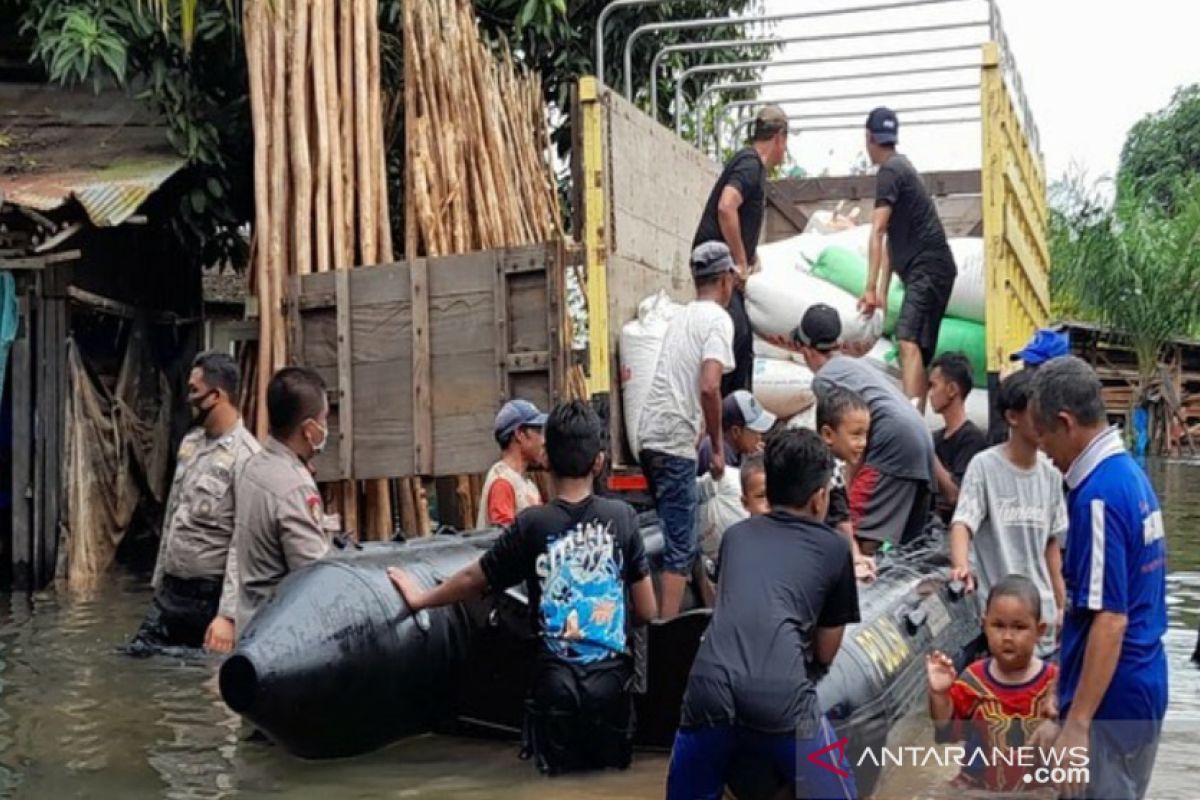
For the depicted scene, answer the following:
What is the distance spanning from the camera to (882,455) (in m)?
6.29

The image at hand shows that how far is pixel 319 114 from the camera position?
30.0 ft

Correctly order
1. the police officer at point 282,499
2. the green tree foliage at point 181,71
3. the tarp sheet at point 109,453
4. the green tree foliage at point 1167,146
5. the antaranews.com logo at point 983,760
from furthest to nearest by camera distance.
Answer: the green tree foliage at point 1167,146, the tarp sheet at point 109,453, the green tree foliage at point 181,71, the police officer at point 282,499, the antaranews.com logo at point 983,760

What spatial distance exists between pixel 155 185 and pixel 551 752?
5.57 m

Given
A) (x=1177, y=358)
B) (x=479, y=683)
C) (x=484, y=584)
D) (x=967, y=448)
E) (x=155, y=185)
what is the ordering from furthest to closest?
(x=1177, y=358)
(x=155, y=185)
(x=967, y=448)
(x=479, y=683)
(x=484, y=584)

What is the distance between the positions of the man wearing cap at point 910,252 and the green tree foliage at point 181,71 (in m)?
4.88

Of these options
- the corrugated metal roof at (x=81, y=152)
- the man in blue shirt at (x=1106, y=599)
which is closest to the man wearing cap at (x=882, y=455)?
the man in blue shirt at (x=1106, y=599)

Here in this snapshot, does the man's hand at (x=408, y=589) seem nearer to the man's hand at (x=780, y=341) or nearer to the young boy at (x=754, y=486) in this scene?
the young boy at (x=754, y=486)

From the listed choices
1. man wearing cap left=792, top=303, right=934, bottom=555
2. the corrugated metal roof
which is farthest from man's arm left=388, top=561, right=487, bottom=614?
the corrugated metal roof

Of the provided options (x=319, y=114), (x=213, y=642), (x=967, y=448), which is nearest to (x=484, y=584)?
(x=213, y=642)

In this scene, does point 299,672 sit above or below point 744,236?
below

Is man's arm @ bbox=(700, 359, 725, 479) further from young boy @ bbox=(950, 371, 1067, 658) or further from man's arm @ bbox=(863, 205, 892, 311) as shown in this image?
man's arm @ bbox=(863, 205, 892, 311)

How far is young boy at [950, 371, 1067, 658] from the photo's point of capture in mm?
5570

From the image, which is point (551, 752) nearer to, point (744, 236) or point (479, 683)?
point (479, 683)

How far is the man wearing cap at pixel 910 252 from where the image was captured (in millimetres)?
7832
